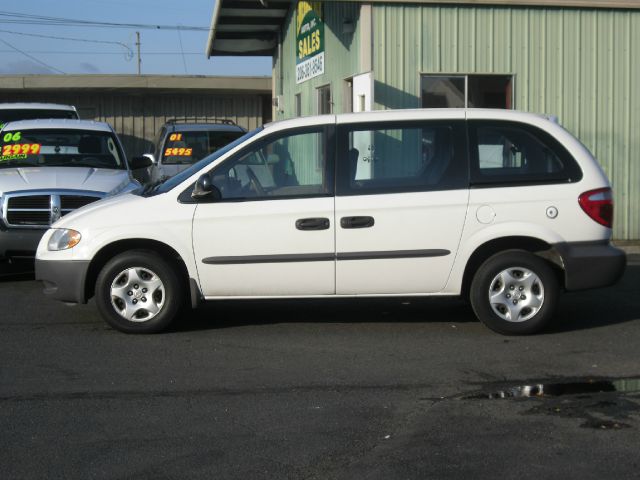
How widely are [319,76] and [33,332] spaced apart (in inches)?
404

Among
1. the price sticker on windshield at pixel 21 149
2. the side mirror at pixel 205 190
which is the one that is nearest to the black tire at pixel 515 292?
the side mirror at pixel 205 190

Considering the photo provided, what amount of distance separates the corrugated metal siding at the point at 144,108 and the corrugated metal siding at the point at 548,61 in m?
16.9

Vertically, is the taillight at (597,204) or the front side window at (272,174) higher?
the front side window at (272,174)

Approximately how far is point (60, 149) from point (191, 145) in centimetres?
623

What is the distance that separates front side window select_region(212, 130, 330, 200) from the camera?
26.1ft

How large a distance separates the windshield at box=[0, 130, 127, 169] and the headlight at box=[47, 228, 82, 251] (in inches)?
169

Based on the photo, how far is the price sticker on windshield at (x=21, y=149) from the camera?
491 inches

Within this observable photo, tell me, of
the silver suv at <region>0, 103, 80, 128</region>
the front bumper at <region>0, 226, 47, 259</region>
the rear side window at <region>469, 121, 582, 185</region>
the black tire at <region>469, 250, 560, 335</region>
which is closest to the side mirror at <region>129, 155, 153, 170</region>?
the front bumper at <region>0, 226, 47, 259</region>

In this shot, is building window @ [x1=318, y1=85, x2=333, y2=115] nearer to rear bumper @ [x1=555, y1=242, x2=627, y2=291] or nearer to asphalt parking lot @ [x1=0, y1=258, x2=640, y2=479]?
asphalt parking lot @ [x1=0, y1=258, x2=640, y2=479]

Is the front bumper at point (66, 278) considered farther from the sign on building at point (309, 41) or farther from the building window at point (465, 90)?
the sign on building at point (309, 41)

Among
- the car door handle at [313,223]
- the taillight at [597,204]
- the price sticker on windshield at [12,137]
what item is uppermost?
the price sticker on windshield at [12,137]

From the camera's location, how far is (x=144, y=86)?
2816 cm

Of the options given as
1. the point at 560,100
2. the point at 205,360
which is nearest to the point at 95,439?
the point at 205,360

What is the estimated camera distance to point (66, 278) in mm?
8062
